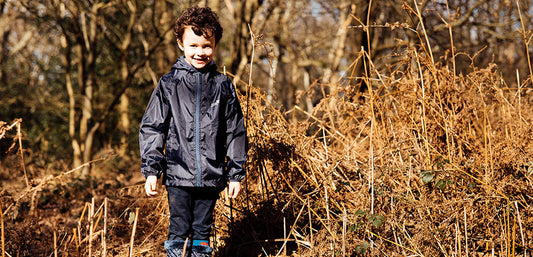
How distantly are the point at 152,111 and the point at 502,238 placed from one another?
2080 mm

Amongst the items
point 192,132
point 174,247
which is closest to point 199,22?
point 192,132

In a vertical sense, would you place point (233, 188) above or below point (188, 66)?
below

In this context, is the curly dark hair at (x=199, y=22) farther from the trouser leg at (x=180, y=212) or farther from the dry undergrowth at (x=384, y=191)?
the trouser leg at (x=180, y=212)

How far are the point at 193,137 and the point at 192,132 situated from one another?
0.03 meters

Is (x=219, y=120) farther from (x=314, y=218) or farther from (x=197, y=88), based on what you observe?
(x=314, y=218)

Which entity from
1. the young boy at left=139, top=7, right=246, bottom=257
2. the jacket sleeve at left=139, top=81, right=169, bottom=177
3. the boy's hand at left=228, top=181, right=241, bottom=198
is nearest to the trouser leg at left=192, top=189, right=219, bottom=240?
the young boy at left=139, top=7, right=246, bottom=257

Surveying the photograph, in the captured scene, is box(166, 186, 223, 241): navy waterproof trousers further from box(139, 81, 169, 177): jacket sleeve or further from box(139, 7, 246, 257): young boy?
box(139, 81, 169, 177): jacket sleeve

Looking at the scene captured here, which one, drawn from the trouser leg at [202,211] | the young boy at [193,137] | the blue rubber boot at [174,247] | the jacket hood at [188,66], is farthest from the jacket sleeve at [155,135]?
the blue rubber boot at [174,247]

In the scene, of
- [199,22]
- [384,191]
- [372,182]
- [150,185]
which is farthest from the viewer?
[384,191]

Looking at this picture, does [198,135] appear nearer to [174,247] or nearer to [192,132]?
[192,132]

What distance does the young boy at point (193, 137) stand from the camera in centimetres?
232

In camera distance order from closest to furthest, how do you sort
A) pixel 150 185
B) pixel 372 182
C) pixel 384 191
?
1. pixel 150 185
2. pixel 372 182
3. pixel 384 191

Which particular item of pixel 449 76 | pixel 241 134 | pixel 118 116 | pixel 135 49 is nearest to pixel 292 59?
pixel 135 49

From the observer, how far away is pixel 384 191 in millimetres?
2711
